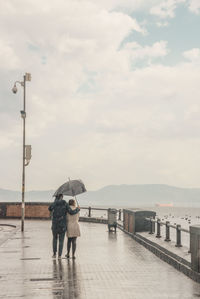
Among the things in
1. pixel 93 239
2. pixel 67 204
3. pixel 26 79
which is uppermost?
pixel 26 79

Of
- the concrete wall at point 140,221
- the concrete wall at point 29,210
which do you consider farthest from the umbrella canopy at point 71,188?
the concrete wall at point 29,210

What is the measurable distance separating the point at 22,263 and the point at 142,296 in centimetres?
520

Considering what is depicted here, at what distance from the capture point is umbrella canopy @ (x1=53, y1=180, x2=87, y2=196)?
50.3 ft

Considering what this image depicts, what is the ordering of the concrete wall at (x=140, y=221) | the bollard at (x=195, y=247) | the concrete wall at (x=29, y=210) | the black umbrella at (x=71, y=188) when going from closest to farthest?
the bollard at (x=195, y=247)
the black umbrella at (x=71, y=188)
the concrete wall at (x=140, y=221)
the concrete wall at (x=29, y=210)

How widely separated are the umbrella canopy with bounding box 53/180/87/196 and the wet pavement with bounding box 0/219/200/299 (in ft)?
6.05

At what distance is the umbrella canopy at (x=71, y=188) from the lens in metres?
15.3

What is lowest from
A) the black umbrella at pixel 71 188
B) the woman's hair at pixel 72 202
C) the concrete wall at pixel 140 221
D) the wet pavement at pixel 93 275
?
the wet pavement at pixel 93 275

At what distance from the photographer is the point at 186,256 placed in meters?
11.8

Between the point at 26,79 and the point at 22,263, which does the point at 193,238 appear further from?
the point at 26,79

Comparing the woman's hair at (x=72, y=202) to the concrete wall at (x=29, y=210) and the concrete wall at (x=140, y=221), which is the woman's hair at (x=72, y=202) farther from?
the concrete wall at (x=29, y=210)

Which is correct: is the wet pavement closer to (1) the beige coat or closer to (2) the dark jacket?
(1) the beige coat

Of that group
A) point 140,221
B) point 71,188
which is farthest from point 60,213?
point 140,221

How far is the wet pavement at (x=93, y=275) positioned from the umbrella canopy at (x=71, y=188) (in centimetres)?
184

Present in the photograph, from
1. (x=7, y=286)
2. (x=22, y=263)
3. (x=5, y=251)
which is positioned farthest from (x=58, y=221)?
(x=7, y=286)
